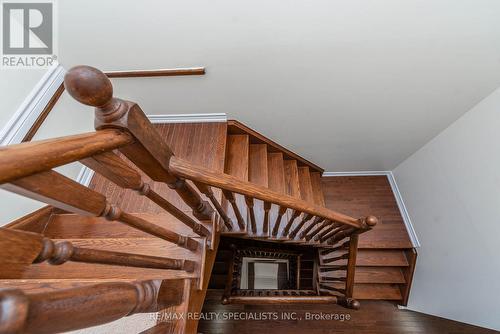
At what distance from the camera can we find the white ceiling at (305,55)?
128 centimetres

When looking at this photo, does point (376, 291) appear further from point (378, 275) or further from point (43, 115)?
point (43, 115)

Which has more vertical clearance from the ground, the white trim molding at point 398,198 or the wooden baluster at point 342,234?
the white trim molding at point 398,198

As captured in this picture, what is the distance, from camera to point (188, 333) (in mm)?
913

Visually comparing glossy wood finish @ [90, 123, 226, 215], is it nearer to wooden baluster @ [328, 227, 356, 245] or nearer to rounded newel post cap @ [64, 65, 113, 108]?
wooden baluster @ [328, 227, 356, 245]

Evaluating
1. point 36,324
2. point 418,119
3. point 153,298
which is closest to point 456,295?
point 418,119

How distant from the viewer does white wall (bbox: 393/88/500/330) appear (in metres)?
1.68

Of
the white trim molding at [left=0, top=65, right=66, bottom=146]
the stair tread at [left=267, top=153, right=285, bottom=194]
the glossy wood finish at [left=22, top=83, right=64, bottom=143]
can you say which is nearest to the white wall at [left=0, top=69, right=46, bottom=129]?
the white trim molding at [left=0, top=65, right=66, bottom=146]

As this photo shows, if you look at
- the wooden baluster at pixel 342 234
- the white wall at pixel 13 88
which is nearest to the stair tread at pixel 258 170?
the wooden baluster at pixel 342 234

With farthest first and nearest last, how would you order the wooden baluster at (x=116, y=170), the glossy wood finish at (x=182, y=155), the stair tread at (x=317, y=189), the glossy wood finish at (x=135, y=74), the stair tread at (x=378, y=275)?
1. the stair tread at (x=317, y=189)
2. the stair tread at (x=378, y=275)
3. the glossy wood finish at (x=182, y=155)
4. the glossy wood finish at (x=135, y=74)
5. the wooden baluster at (x=116, y=170)

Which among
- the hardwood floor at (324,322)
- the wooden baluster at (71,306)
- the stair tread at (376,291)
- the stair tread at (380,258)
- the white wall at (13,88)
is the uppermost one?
the white wall at (13,88)

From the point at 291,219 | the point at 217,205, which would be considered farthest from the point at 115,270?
the point at 291,219

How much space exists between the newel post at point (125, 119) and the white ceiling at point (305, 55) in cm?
103

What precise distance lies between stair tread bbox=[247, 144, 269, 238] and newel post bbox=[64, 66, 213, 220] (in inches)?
60.7

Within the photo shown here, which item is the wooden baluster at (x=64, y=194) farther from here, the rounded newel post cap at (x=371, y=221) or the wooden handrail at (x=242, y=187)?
the rounded newel post cap at (x=371, y=221)
